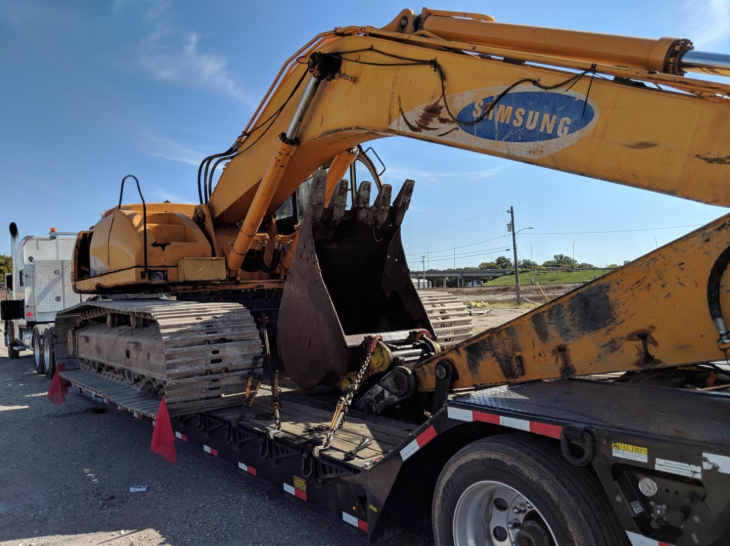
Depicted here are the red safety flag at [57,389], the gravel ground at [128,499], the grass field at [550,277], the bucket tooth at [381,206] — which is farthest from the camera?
the grass field at [550,277]

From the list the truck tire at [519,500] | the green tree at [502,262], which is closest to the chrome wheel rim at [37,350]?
the truck tire at [519,500]

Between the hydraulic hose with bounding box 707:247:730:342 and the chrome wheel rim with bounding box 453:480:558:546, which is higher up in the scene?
the hydraulic hose with bounding box 707:247:730:342

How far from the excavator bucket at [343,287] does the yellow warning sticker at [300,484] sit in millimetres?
1039

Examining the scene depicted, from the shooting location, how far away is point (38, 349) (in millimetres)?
11453

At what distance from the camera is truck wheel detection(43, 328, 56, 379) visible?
10.3 meters

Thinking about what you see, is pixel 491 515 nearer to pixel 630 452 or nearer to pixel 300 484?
pixel 630 452

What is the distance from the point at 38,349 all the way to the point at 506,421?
11.5m

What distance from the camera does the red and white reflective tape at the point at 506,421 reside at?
2322mm

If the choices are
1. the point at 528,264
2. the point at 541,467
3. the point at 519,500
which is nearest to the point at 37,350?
the point at 519,500

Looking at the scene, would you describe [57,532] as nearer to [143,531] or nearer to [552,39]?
[143,531]

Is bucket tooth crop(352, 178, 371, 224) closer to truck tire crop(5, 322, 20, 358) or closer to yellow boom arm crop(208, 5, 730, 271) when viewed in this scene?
yellow boom arm crop(208, 5, 730, 271)

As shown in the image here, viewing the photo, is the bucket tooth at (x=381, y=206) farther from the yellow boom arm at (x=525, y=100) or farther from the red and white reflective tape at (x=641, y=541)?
the red and white reflective tape at (x=641, y=541)

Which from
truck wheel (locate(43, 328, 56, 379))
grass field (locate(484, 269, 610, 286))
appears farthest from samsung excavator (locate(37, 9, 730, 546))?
grass field (locate(484, 269, 610, 286))

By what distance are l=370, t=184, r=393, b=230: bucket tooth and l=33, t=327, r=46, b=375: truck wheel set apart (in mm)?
8986
